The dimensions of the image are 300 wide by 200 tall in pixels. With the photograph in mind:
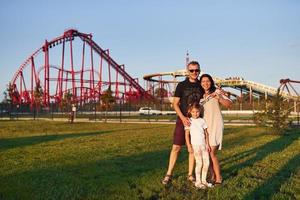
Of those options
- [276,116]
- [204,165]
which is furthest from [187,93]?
[276,116]

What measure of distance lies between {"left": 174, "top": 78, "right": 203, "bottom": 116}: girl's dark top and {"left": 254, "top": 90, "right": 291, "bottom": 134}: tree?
10.5 metres

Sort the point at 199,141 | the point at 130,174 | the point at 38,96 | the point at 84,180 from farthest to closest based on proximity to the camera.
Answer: the point at 38,96 < the point at 130,174 < the point at 84,180 < the point at 199,141

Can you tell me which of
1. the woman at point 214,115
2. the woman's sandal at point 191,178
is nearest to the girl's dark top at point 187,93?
the woman at point 214,115

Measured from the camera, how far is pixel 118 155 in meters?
9.05

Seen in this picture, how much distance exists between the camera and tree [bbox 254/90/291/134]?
1563 centimetres

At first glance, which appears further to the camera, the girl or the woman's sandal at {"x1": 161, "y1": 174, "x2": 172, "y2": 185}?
the woman's sandal at {"x1": 161, "y1": 174, "x2": 172, "y2": 185}

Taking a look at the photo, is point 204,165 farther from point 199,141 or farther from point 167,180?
point 167,180

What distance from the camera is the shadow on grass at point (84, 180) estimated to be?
5.12 m

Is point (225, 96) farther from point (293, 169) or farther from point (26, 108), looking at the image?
point (26, 108)

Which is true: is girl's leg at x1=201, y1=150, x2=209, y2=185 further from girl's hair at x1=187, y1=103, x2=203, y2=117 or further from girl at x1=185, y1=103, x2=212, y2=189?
girl's hair at x1=187, y1=103, x2=203, y2=117

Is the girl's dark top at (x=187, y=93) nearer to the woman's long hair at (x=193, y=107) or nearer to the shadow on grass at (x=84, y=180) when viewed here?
the woman's long hair at (x=193, y=107)

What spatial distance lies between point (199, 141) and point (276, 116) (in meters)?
11.7

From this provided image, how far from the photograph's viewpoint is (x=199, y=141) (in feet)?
18.2

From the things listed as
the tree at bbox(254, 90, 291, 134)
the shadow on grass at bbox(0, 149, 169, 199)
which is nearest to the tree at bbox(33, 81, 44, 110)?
the tree at bbox(254, 90, 291, 134)
